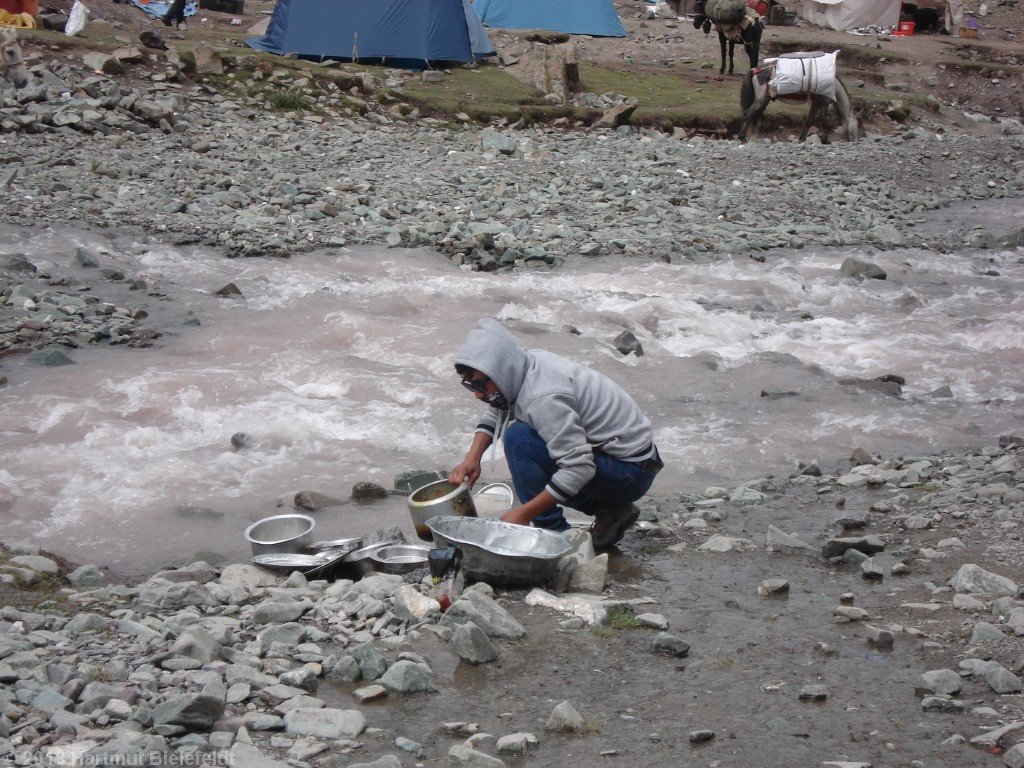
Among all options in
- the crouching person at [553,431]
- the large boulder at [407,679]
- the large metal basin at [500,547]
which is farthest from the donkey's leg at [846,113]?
the large boulder at [407,679]

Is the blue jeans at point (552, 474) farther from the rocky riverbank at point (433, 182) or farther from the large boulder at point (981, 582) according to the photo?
the rocky riverbank at point (433, 182)

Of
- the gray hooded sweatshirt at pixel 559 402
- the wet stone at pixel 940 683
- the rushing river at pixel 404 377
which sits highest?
the gray hooded sweatshirt at pixel 559 402

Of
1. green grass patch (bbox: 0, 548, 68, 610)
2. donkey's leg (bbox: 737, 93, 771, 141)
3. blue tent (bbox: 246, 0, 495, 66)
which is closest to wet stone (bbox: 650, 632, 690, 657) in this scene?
green grass patch (bbox: 0, 548, 68, 610)

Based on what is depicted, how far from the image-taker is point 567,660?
3.72 m

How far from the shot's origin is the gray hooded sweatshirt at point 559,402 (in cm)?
427

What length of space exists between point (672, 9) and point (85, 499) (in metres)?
29.5

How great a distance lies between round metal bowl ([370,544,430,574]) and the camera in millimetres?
4656

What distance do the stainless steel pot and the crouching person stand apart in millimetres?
74

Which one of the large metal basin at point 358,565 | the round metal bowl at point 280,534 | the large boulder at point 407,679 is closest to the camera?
the large boulder at point 407,679

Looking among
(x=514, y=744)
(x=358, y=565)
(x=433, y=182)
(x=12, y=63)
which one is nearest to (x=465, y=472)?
(x=358, y=565)

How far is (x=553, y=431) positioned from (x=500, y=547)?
54 cm

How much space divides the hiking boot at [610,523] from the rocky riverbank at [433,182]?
6283 mm

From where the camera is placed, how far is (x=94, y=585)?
483cm

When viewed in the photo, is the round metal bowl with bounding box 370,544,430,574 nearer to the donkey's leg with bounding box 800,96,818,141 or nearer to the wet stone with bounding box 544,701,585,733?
the wet stone with bounding box 544,701,585,733
